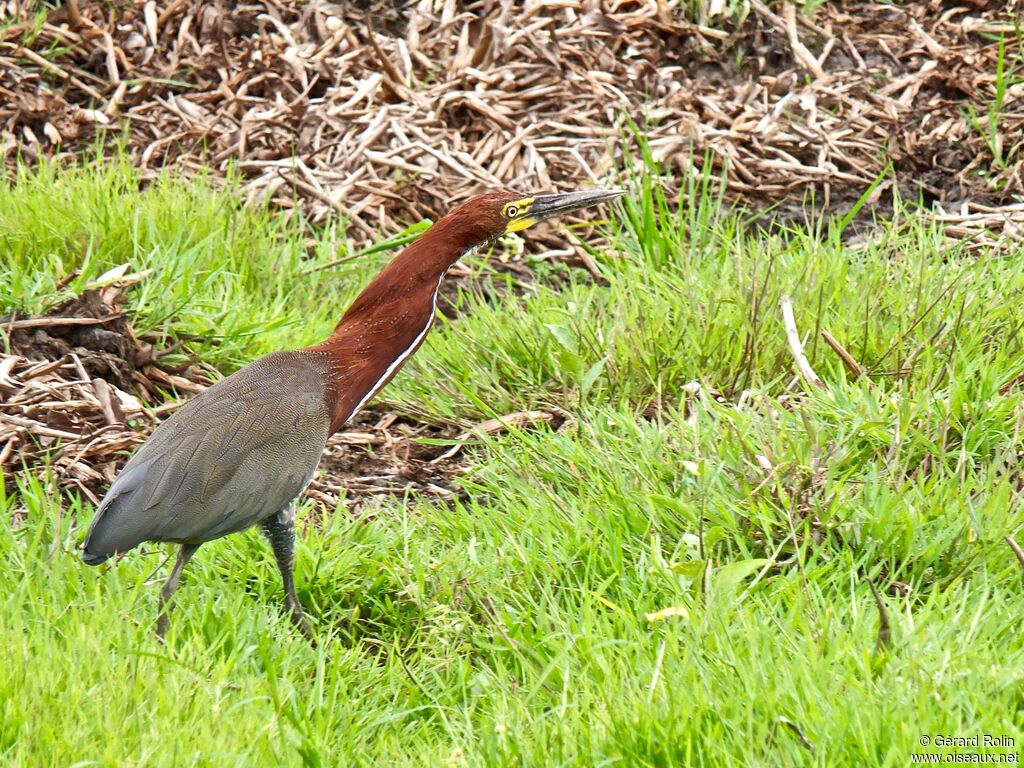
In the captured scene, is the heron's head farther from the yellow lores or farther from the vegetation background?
the vegetation background

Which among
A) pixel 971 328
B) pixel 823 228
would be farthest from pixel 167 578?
pixel 823 228

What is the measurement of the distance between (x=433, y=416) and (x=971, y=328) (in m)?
1.93

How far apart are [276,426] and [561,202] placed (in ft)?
4.24

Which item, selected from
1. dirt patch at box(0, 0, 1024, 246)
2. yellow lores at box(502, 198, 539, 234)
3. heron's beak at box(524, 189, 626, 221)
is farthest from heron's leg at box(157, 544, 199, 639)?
dirt patch at box(0, 0, 1024, 246)

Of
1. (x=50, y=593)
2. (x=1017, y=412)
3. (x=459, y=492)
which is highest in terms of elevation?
(x=1017, y=412)

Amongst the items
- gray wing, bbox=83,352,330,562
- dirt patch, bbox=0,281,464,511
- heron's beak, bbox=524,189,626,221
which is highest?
heron's beak, bbox=524,189,626,221

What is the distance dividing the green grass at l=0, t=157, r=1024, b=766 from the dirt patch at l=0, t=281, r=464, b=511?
0.11 metres

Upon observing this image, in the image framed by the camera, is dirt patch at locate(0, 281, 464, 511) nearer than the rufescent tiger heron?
No

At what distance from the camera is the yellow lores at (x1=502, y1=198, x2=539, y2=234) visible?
423 cm

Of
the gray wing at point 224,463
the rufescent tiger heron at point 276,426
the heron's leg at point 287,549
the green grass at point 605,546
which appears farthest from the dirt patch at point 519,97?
the heron's leg at point 287,549

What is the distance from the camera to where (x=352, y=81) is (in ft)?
21.5

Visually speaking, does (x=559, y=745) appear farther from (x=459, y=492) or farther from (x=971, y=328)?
(x=971, y=328)

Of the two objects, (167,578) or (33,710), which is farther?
(167,578)

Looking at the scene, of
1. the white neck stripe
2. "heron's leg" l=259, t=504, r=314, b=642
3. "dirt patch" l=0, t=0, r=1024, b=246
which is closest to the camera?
"heron's leg" l=259, t=504, r=314, b=642
